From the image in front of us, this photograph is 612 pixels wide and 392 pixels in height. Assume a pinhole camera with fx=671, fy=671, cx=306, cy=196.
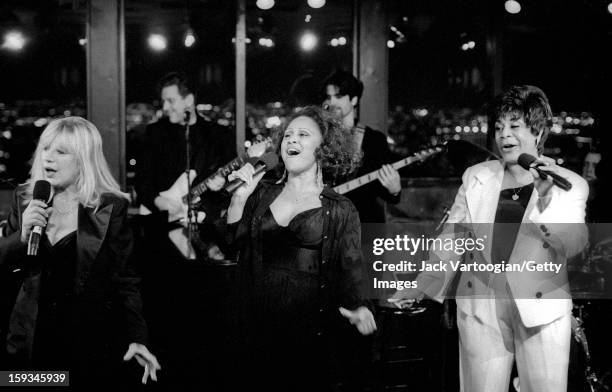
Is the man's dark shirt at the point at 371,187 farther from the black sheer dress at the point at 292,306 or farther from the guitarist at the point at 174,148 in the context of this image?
the black sheer dress at the point at 292,306

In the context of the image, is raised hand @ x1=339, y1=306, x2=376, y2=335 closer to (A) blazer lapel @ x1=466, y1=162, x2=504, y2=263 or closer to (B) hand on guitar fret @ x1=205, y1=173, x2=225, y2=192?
(A) blazer lapel @ x1=466, y1=162, x2=504, y2=263

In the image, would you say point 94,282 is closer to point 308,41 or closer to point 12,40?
point 12,40

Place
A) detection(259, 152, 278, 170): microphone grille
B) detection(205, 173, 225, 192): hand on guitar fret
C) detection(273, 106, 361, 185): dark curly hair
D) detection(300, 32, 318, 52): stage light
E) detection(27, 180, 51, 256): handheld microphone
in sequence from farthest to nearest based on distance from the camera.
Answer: detection(300, 32, 318, 52): stage light
detection(205, 173, 225, 192): hand on guitar fret
detection(273, 106, 361, 185): dark curly hair
detection(259, 152, 278, 170): microphone grille
detection(27, 180, 51, 256): handheld microphone

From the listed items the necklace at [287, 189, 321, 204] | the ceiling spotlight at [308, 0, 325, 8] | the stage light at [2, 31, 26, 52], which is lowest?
the necklace at [287, 189, 321, 204]

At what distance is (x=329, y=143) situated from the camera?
3.42 metres

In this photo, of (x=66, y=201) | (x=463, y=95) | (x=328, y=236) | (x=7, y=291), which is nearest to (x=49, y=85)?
(x=7, y=291)

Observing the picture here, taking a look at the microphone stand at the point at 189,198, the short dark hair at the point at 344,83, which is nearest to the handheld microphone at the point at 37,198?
the microphone stand at the point at 189,198

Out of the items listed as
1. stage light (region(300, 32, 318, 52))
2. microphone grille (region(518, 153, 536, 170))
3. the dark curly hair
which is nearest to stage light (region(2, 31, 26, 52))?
stage light (region(300, 32, 318, 52))

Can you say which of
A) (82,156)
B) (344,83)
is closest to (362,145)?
(344,83)

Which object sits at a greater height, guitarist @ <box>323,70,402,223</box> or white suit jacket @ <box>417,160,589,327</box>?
guitarist @ <box>323,70,402,223</box>

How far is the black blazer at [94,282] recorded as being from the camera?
115 inches

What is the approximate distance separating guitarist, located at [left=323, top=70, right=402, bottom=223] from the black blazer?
229 cm

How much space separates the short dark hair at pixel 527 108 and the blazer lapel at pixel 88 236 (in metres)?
1.87

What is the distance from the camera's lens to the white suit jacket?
2832 millimetres
